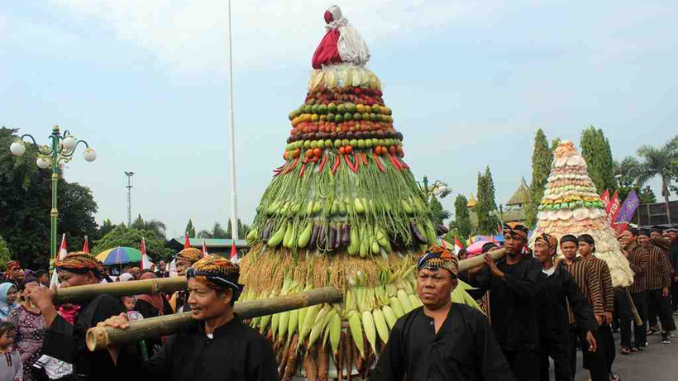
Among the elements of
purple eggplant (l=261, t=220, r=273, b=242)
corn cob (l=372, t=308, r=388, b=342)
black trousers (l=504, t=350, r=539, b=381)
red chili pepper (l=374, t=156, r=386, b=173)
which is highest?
red chili pepper (l=374, t=156, r=386, b=173)

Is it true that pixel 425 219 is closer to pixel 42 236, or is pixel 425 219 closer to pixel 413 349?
pixel 413 349

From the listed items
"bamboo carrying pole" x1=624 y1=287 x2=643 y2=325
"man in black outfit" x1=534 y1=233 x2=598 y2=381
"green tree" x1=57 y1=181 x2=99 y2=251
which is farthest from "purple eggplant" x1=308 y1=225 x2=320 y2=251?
"green tree" x1=57 y1=181 x2=99 y2=251

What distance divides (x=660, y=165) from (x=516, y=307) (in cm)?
4559

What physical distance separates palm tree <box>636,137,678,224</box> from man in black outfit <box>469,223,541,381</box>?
147ft

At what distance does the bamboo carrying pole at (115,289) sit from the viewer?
3.30 meters

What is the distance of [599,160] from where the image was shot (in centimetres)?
3825

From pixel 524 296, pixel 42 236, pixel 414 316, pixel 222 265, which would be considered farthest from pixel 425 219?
pixel 42 236

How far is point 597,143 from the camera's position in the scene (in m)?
39.0

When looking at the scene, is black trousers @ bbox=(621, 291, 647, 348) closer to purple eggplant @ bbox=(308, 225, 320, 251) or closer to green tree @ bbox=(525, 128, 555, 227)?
purple eggplant @ bbox=(308, 225, 320, 251)

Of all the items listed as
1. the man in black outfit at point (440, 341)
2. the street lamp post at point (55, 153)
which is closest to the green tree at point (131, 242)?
the street lamp post at point (55, 153)

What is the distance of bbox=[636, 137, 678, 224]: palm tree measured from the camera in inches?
1759

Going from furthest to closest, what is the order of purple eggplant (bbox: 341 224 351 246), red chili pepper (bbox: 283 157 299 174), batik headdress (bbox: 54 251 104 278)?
1. red chili pepper (bbox: 283 157 299 174)
2. purple eggplant (bbox: 341 224 351 246)
3. batik headdress (bbox: 54 251 104 278)

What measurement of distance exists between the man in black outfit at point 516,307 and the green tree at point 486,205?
43427mm

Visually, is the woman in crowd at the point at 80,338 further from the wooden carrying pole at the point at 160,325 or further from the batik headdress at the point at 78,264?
the batik headdress at the point at 78,264
